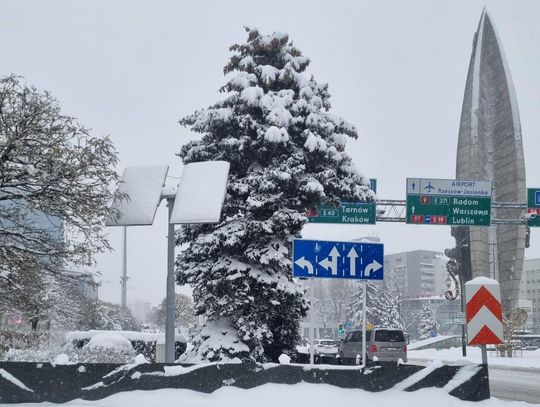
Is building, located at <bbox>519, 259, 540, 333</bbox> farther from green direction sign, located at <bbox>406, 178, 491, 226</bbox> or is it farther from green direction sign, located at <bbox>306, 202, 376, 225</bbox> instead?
green direction sign, located at <bbox>306, 202, 376, 225</bbox>

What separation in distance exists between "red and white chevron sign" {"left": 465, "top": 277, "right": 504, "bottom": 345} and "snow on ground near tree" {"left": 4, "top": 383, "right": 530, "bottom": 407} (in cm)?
101

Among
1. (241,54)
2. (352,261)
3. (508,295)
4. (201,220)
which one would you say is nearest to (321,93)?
(241,54)

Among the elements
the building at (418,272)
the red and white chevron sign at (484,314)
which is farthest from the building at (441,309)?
the red and white chevron sign at (484,314)

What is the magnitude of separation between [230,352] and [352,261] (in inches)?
270

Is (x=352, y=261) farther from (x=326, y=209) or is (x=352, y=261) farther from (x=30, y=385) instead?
(x=326, y=209)

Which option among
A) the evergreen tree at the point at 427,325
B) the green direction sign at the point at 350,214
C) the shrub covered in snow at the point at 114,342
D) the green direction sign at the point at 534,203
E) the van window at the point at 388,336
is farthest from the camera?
the evergreen tree at the point at 427,325

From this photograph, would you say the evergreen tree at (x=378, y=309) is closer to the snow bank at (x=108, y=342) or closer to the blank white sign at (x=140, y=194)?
the snow bank at (x=108, y=342)

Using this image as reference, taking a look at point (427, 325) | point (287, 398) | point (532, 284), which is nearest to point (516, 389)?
point (287, 398)

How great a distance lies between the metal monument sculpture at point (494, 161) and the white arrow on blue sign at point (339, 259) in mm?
45937

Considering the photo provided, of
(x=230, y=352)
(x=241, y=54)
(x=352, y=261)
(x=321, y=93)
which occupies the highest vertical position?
(x=241, y=54)

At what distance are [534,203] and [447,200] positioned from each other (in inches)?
231

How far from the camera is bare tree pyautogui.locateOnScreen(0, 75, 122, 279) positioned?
1364cm

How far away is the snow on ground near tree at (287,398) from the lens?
30.9ft

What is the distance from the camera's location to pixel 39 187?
47.0 ft
